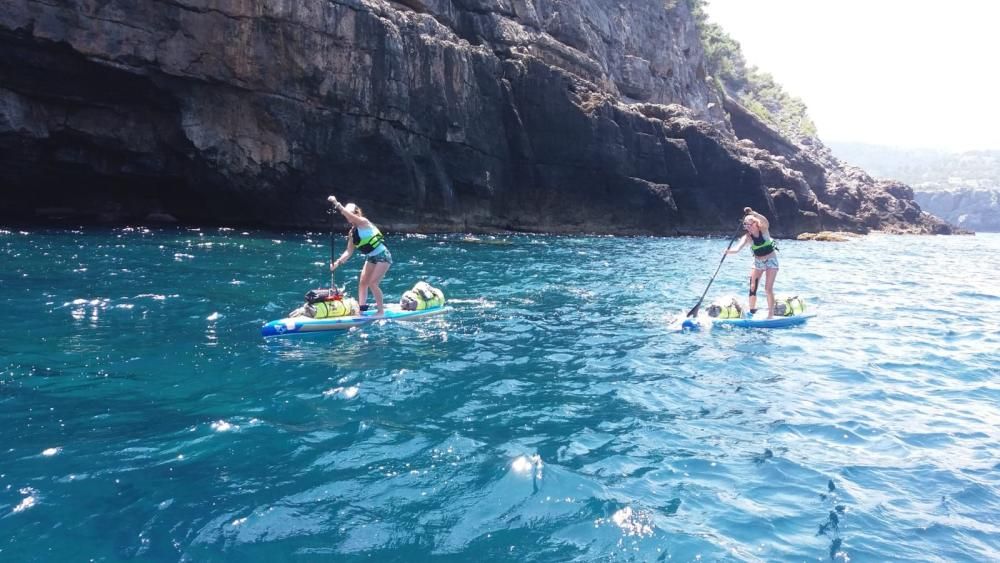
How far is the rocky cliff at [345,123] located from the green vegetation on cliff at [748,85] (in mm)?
33311

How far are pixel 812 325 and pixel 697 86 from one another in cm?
4706

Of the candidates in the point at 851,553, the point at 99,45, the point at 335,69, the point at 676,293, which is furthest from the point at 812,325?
the point at 99,45

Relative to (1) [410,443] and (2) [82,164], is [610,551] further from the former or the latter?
(2) [82,164]

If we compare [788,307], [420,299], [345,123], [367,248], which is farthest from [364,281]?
[345,123]

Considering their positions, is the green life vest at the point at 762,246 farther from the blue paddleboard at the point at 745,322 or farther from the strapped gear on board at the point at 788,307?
the blue paddleboard at the point at 745,322

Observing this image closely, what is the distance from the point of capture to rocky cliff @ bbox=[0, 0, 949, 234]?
23891 millimetres

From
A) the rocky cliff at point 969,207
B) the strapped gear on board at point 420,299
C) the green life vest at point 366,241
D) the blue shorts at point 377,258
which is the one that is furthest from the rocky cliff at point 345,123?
the rocky cliff at point 969,207

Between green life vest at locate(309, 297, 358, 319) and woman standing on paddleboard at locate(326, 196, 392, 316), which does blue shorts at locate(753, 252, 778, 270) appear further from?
green life vest at locate(309, 297, 358, 319)

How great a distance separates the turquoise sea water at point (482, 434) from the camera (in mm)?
5031

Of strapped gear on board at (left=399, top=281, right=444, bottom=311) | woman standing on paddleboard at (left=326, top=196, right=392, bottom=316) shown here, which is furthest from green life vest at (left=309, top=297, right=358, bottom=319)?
strapped gear on board at (left=399, top=281, right=444, bottom=311)

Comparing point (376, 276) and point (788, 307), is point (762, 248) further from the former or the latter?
point (376, 276)

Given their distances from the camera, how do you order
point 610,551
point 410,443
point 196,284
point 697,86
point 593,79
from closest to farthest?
point 610,551 → point 410,443 → point 196,284 → point 593,79 → point 697,86

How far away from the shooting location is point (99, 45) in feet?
74.9

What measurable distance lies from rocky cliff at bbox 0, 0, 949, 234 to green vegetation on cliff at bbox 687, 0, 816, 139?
3331 cm
